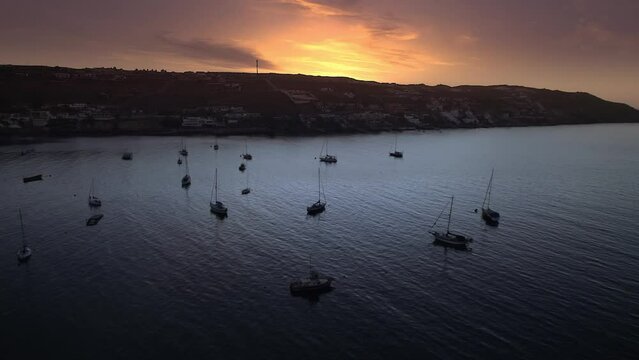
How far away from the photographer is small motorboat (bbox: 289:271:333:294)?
48.8m

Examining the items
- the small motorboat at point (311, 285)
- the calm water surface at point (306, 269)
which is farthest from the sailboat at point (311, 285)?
the calm water surface at point (306, 269)

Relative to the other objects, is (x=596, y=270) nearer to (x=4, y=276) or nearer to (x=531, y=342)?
(x=531, y=342)

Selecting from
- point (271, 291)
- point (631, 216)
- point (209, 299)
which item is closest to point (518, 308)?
point (271, 291)

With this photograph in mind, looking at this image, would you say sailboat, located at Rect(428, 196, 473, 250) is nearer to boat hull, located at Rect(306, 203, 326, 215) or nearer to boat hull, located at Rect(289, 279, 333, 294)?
boat hull, located at Rect(306, 203, 326, 215)

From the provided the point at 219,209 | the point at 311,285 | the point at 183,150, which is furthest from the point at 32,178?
the point at 311,285

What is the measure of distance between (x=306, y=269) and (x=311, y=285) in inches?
267

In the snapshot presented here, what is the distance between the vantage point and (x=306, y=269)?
182ft

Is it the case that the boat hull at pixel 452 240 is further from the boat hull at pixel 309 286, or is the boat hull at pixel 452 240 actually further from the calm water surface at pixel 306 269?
the boat hull at pixel 309 286

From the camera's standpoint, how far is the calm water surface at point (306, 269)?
132 feet

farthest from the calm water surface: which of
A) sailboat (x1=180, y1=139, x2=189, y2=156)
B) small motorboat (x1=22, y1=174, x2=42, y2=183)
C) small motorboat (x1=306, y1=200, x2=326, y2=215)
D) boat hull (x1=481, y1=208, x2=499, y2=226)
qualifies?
sailboat (x1=180, y1=139, x2=189, y2=156)

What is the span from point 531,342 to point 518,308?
6.47m

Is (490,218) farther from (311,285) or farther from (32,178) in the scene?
(32,178)

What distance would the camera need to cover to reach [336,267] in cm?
5669

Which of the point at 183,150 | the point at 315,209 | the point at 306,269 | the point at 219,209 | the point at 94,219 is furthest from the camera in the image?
the point at 183,150
